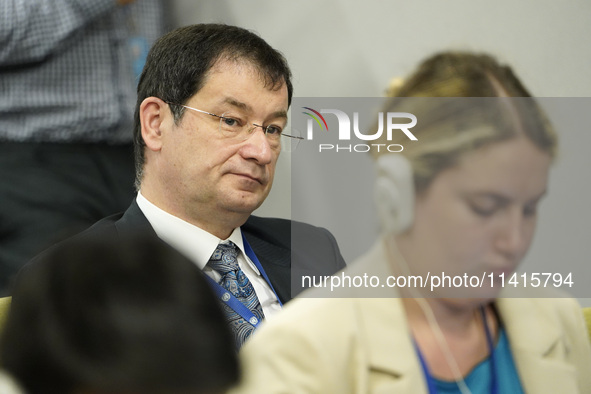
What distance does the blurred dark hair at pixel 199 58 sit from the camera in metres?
1.54

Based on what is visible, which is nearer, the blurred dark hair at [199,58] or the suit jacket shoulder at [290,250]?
the suit jacket shoulder at [290,250]

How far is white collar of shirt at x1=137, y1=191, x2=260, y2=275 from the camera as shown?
4.58ft

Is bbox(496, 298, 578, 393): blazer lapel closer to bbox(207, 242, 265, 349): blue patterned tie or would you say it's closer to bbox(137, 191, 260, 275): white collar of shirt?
bbox(207, 242, 265, 349): blue patterned tie

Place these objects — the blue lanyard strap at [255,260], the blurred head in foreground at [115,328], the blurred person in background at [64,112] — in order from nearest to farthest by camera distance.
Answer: the blurred head in foreground at [115,328], the blue lanyard strap at [255,260], the blurred person in background at [64,112]

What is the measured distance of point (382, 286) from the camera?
84 cm

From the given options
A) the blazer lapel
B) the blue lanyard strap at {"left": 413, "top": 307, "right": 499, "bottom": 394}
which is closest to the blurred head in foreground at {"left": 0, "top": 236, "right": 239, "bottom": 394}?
the blue lanyard strap at {"left": 413, "top": 307, "right": 499, "bottom": 394}

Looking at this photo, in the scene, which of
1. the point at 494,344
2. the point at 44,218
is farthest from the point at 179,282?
the point at 44,218

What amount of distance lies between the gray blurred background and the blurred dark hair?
0.06 m

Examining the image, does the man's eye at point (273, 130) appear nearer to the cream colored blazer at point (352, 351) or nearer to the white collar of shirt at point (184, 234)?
the white collar of shirt at point (184, 234)

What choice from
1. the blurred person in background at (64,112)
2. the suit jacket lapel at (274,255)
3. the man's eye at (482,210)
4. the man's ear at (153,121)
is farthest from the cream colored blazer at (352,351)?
the blurred person in background at (64,112)

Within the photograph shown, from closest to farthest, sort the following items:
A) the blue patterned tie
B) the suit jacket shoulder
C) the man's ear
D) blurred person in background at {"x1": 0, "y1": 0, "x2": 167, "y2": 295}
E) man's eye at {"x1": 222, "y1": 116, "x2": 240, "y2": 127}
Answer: the suit jacket shoulder
the blue patterned tie
man's eye at {"x1": 222, "y1": 116, "x2": 240, "y2": 127}
the man's ear
blurred person in background at {"x1": 0, "y1": 0, "x2": 167, "y2": 295}

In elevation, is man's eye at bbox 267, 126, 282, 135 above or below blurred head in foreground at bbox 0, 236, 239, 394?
above

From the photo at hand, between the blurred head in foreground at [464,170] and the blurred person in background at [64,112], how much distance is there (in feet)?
5.22

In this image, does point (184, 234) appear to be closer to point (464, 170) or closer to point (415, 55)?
point (415, 55)
